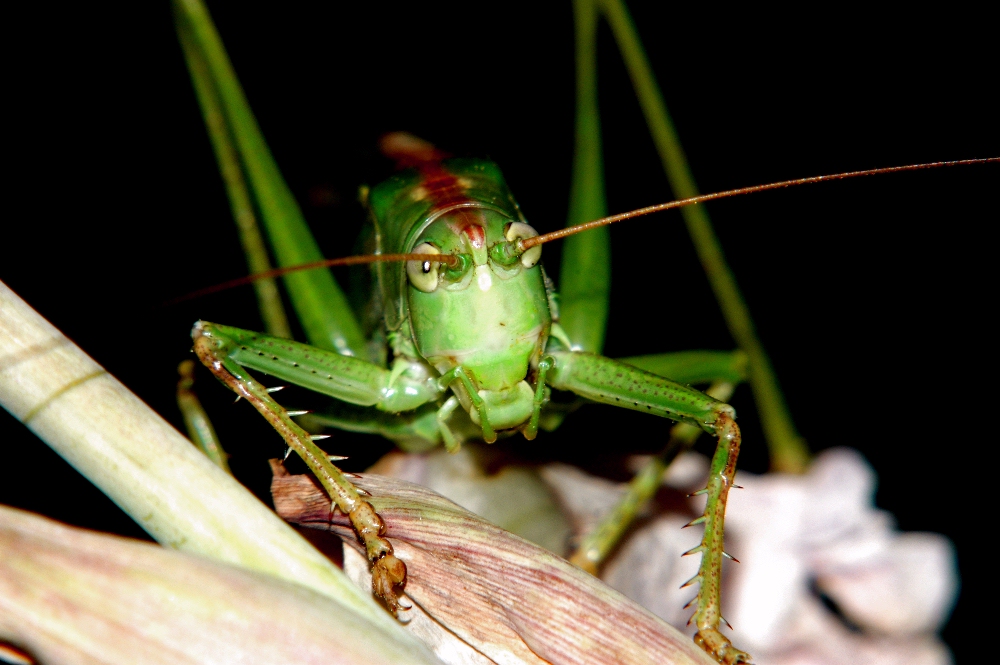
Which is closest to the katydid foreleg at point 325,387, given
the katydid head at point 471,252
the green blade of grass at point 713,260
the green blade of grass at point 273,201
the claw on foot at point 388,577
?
the claw on foot at point 388,577

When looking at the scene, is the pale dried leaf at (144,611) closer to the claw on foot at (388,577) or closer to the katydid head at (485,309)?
the claw on foot at (388,577)

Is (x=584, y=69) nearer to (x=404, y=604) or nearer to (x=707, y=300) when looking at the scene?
(x=707, y=300)

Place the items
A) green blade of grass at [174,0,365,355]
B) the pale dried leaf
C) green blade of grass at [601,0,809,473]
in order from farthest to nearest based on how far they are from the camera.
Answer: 1. green blade of grass at [601,0,809,473]
2. green blade of grass at [174,0,365,355]
3. the pale dried leaf

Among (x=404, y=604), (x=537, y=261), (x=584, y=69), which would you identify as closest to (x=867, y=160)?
(x=584, y=69)

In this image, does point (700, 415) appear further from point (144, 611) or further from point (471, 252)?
point (144, 611)

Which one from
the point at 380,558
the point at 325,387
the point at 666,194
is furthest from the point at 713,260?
the point at 380,558

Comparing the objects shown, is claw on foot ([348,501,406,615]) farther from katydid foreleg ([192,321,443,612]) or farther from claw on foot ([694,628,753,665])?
claw on foot ([694,628,753,665])

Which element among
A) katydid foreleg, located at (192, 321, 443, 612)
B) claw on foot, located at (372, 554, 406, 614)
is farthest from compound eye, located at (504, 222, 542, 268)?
claw on foot, located at (372, 554, 406, 614)

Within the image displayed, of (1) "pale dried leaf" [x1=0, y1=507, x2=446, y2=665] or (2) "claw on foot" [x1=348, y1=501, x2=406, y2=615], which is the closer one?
(1) "pale dried leaf" [x1=0, y1=507, x2=446, y2=665]
